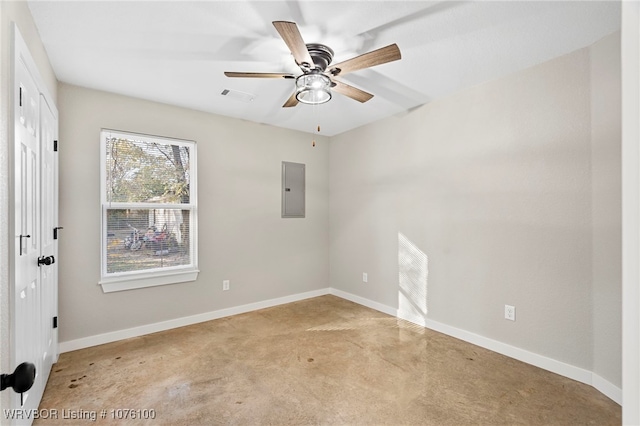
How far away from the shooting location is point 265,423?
1907mm

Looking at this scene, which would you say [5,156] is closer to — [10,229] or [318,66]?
[10,229]

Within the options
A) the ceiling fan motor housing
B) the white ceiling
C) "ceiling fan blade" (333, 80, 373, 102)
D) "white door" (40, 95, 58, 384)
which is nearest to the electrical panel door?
the white ceiling

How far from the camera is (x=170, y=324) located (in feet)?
11.3

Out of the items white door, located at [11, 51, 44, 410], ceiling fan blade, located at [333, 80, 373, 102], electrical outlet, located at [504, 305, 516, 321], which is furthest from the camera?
electrical outlet, located at [504, 305, 516, 321]

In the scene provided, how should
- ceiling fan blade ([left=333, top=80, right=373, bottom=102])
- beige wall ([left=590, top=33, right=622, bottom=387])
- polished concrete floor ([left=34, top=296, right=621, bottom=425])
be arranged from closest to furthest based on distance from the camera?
polished concrete floor ([left=34, top=296, right=621, bottom=425])
beige wall ([left=590, top=33, right=622, bottom=387])
ceiling fan blade ([left=333, top=80, right=373, bottom=102])

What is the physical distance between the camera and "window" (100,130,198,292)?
10.2 ft

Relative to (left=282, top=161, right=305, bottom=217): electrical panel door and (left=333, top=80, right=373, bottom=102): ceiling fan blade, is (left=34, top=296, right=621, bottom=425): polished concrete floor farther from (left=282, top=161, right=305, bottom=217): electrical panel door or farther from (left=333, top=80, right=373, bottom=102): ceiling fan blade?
(left=333, top=80, right=373, bottom=102): ceiling fan blade

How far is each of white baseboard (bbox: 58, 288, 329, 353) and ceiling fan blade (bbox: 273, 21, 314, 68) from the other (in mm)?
3011

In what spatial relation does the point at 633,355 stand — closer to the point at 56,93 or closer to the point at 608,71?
the point at 608,71

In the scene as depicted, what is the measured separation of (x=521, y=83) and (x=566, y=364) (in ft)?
7.68

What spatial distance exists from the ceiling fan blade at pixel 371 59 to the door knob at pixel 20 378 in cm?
209

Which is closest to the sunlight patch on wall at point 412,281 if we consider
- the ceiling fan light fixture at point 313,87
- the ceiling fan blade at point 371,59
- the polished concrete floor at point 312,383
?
the polished concrete floor at point 312,383

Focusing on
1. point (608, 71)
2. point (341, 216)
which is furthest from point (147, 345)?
point (608, 71)

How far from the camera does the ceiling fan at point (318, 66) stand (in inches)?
72.9
